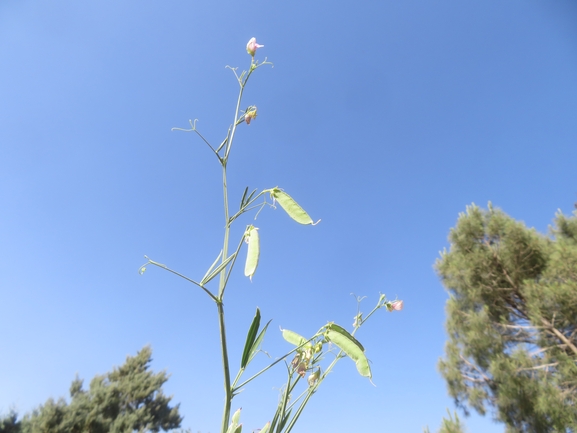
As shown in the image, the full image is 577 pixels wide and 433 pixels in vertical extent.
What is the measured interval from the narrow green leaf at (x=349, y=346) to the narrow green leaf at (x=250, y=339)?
0.13 metres

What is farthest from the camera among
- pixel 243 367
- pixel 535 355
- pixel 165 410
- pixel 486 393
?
pixel 165 410

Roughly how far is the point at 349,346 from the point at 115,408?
35.7ft

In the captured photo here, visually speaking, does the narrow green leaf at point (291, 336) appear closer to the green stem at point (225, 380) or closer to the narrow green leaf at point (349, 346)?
the narrow green leaf at point (349, 346)

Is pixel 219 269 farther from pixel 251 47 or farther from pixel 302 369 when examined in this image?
pixel 251 47

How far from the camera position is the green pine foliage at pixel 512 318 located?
4.70 meters

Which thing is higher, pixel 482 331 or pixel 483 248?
pixel 483 248

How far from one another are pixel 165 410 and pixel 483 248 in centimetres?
1023

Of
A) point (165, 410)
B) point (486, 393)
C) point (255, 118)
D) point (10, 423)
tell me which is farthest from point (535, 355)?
point (10, 423)

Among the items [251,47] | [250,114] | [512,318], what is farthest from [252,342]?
[512,318]

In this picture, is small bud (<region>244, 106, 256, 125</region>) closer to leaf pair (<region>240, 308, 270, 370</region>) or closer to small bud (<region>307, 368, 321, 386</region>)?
leaf pair (<region>240, 308, 270, 370</region>)

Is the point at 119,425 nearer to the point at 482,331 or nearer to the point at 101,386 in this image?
the point at 101,386

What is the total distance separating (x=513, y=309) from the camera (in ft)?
21.1

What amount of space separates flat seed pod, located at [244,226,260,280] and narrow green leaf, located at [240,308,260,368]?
0.09 metres

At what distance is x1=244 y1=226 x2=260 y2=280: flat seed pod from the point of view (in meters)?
0.53
